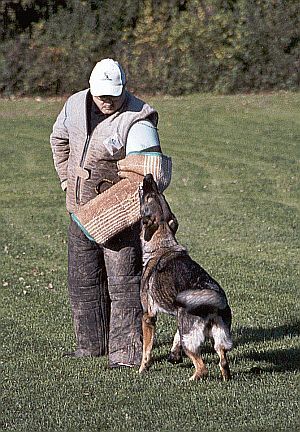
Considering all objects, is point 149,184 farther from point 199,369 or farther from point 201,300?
point 199,369

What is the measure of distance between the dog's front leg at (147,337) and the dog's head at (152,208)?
22.9 inches

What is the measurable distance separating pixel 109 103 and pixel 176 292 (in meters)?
1.35

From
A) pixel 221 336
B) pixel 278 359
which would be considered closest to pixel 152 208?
pixel 221 336

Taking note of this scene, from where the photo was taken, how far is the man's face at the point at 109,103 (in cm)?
721

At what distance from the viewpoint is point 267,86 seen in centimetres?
2906

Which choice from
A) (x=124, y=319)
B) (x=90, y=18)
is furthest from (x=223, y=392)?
(x=90, y=18)

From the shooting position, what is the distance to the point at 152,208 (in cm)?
711

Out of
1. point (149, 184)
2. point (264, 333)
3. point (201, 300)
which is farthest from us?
point (264, 333)

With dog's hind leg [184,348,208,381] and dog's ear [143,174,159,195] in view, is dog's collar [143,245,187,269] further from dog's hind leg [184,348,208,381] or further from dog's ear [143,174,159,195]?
dog's hind leg [184,348,208,381]

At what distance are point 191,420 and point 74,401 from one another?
0.90 m

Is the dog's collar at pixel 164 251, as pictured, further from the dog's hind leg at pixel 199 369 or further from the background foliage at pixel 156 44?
the background foliage at pixel 156 44

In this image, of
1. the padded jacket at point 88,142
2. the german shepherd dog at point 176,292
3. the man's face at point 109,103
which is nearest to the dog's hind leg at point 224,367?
the german shepherd dog at point 176,292

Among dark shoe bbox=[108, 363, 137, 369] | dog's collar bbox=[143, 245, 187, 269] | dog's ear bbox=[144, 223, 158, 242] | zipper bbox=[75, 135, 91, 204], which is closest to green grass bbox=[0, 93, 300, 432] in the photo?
dark shoe bbox=[108, 363, 137, 369]

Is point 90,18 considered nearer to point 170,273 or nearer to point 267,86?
point 267,86
